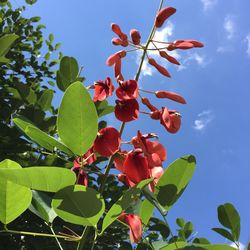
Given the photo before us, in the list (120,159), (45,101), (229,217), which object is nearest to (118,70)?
(120,159)

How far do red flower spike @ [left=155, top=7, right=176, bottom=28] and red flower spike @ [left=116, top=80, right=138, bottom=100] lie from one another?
0.21 m

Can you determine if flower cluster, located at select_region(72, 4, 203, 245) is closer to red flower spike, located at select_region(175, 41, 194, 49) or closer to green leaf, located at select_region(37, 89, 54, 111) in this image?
red flower spike, located at select_region(175, 41, 194, 49)

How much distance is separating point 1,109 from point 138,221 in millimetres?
1600

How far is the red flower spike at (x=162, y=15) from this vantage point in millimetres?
965

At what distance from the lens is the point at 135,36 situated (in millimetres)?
993

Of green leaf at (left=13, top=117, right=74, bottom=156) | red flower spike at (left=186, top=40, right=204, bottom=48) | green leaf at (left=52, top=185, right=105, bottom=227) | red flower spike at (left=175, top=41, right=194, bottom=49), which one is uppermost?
red flower spike at (left=186, top=40, right=204, bottom=48)

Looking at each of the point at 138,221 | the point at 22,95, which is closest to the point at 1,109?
the point at 22,95

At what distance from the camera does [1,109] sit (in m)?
2.17

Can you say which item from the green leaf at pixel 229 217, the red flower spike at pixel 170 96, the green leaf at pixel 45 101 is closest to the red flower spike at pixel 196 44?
the red flower spike at pixel 170 96

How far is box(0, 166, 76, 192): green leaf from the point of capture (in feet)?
1.89

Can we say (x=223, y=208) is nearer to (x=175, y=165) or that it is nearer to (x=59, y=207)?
(x=175, y=165)

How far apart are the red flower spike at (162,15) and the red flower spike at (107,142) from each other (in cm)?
32

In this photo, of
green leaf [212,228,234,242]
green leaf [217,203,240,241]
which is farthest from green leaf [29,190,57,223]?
green leaf [212,228,234,242]

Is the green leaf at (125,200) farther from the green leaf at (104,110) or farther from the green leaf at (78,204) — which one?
the green leaf at (104,110)
